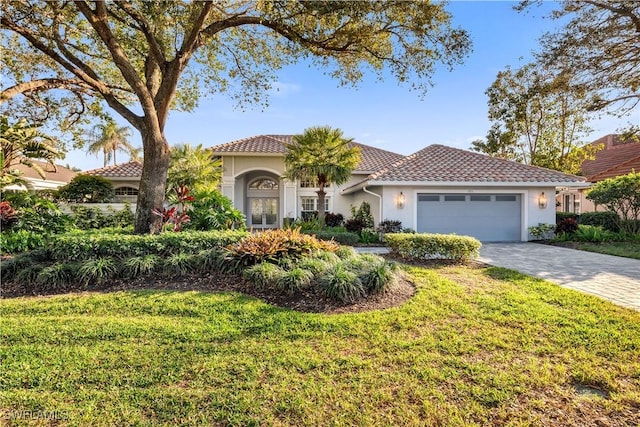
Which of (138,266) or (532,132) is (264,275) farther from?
(532,132)

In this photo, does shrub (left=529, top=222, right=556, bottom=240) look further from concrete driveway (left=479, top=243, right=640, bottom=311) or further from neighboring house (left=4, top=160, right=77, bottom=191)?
neighboring house (left=4, top=160, right=77, bottom=191)

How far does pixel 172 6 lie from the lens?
7.48 meters

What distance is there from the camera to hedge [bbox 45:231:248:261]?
281 inches

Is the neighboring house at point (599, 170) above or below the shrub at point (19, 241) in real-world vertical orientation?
above

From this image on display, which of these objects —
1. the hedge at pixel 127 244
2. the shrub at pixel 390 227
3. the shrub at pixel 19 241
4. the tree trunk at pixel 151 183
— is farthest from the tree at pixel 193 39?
the shrub at pixel 390 227

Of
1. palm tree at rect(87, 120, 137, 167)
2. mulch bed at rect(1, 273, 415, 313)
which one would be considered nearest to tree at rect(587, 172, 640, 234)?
mulch bed at rect(1, 273, 415, 313)

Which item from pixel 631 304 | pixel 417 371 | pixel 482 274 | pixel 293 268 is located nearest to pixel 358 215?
pixel 482 274

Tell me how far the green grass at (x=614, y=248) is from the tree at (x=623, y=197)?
7.96 ft

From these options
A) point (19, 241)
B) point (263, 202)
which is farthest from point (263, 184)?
point (19, 241)

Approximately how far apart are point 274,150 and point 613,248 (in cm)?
1635

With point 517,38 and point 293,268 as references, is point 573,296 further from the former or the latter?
point 517,38

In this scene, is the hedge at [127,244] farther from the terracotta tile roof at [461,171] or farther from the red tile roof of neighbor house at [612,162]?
the red tile roof of neighbor house at [612,162]

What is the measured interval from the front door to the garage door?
1071 centimetres

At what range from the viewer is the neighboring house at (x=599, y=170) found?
20959mm
